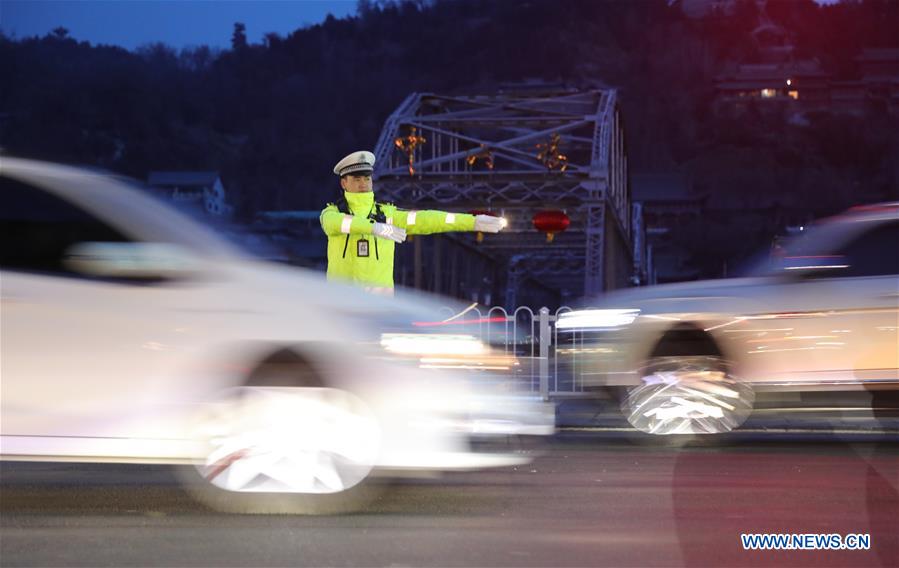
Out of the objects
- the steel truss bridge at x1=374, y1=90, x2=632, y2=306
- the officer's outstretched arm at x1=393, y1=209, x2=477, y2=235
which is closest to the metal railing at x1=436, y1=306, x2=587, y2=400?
the officer's outstretched arm at x1=393, y1=209, x2=477, y2=235

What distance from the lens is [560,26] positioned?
148375 mm

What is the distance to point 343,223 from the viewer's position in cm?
770

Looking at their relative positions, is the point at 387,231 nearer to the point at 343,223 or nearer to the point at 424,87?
the point at 343,223

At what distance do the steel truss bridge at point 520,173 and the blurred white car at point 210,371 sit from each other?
73.4 feet

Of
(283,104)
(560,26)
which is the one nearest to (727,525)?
(283,104)

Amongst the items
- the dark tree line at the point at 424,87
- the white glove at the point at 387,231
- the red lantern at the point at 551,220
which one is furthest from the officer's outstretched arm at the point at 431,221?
the dark tree line at the point at 424,87

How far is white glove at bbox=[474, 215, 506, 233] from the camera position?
7.79 meters

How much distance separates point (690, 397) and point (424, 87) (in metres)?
116

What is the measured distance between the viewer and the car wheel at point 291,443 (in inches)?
222

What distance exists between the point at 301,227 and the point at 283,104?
40795 millimetres

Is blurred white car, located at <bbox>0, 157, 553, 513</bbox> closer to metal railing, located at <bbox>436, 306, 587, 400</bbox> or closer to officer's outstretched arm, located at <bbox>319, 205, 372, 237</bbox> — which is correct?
officer's outstretched arm, located at <bbox>319, 205, 372, 237</bbox>

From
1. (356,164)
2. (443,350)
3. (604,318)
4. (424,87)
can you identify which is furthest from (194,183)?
(443,350)

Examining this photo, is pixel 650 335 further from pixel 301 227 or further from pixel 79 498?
pixel 301 227

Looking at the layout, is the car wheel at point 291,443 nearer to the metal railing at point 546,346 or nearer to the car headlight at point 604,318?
the car headlight at point 604,318
